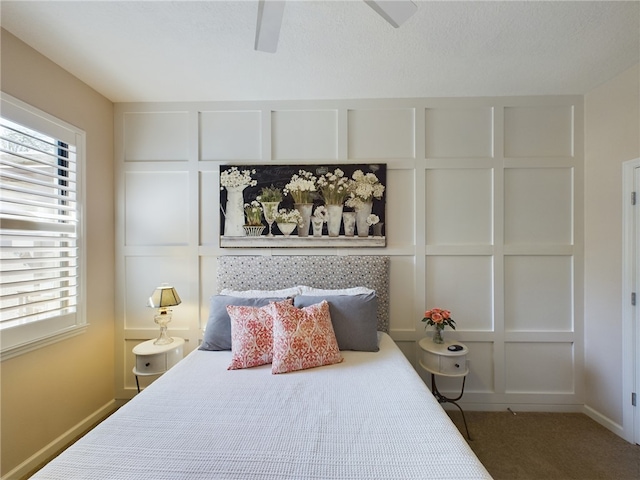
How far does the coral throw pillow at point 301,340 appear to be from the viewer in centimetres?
168

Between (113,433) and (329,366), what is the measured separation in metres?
1.08

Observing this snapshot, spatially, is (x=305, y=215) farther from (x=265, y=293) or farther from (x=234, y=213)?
(x=265, y=293)

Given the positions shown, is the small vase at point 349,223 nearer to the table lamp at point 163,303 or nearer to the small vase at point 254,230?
the small vase at point 254,230

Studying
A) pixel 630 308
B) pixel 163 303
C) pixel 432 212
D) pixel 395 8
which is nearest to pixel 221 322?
pixel 163 303

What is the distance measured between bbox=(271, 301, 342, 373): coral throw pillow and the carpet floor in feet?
4.33

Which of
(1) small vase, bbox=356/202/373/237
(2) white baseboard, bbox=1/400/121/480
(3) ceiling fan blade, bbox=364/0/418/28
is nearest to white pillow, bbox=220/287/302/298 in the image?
(1) small vase, bbox=356/202/373/237

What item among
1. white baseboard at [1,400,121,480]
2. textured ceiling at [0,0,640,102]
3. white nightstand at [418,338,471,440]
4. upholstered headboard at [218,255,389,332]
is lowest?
white baseboard at [1,400,121,480]

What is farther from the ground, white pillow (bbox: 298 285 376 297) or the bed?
white pillow (bbox: 298 285 376 297)

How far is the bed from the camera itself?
943 millimetres

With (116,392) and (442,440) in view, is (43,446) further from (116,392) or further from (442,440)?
(442,440)

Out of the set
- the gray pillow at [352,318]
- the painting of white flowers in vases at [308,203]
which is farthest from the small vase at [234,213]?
the gray pillow at [352,318]

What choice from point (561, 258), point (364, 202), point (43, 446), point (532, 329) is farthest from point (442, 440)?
point (43, 446)

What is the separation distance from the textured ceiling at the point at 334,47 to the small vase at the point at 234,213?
841 millimetres

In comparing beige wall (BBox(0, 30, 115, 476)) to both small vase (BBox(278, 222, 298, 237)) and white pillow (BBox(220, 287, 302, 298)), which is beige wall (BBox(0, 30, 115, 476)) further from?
small vase (BBox(278, 222, 298, 237))
